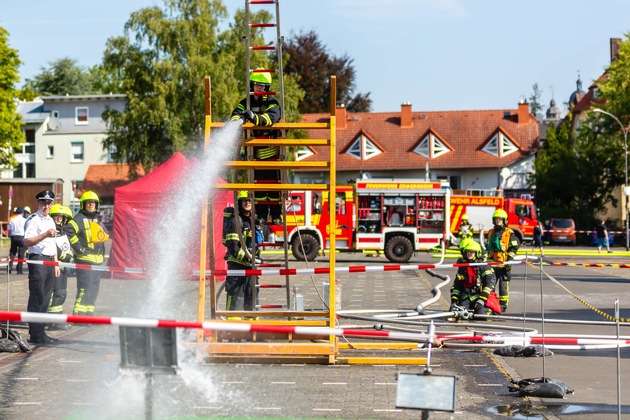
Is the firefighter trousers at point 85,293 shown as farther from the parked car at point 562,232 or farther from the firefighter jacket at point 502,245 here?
the parked car at point 562,232

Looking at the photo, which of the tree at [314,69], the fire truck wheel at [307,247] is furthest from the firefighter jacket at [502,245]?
the tree at [314,69]

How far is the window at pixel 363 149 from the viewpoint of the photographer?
67.9 m

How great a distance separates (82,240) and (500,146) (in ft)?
181

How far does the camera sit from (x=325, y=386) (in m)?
8.90

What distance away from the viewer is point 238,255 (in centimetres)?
1213

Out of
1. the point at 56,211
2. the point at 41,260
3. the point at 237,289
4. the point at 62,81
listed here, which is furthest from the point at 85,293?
the point at 62,81

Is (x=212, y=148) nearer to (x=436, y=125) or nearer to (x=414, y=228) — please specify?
(x=414, y=228)

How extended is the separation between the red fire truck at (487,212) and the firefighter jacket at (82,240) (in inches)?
848

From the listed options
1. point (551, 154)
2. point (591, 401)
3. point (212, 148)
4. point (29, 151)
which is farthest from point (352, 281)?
point (29, 151)

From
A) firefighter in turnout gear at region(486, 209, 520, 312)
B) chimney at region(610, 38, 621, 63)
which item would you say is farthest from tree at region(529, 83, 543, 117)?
firefighter in turnout gear at region(486, 209, 520, 312)

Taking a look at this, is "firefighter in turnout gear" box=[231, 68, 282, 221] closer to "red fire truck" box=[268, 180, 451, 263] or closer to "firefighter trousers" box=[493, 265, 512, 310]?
"firefighter trousers" box=[493, 265, 512, 310]

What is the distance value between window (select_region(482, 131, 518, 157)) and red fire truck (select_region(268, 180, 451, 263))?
3539 centimetres

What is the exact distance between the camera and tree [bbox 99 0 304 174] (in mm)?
49656

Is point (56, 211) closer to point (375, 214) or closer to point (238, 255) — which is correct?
point (238, 255)
